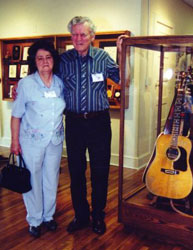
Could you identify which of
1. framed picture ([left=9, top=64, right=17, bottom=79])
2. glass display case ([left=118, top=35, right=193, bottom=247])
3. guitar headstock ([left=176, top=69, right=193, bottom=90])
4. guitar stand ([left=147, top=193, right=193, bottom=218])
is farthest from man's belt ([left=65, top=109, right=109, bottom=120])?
framed picture ([left=9, top=64, right=17, bottom=79])

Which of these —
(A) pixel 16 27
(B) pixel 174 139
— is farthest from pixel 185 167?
(A) pixel 16 27

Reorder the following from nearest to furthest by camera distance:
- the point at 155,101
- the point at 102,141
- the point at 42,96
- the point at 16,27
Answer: the point at 42,96, the point at 102,141, the point at 155,101, the point at 16,27

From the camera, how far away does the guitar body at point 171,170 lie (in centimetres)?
233

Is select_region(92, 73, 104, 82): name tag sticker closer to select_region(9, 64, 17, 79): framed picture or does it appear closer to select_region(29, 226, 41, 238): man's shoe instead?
select_region(29, 226, 41, 238): man's shoe

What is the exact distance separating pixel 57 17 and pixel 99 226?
323 cm

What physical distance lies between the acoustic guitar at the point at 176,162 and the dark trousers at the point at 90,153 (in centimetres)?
43

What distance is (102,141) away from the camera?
2.45 m

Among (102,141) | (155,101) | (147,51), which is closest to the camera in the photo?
(102,141)

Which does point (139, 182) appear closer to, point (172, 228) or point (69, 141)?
point (172, 228)

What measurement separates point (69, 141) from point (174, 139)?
2.65ft

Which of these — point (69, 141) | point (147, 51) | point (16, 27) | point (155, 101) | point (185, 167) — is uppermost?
point (16, 27)

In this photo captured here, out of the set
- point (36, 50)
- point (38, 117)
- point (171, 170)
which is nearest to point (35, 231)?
point (38, 117)

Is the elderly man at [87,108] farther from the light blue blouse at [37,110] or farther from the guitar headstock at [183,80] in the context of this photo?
the guitar headstock at [183,80]

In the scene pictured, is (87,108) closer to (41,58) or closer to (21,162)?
(41,58)
